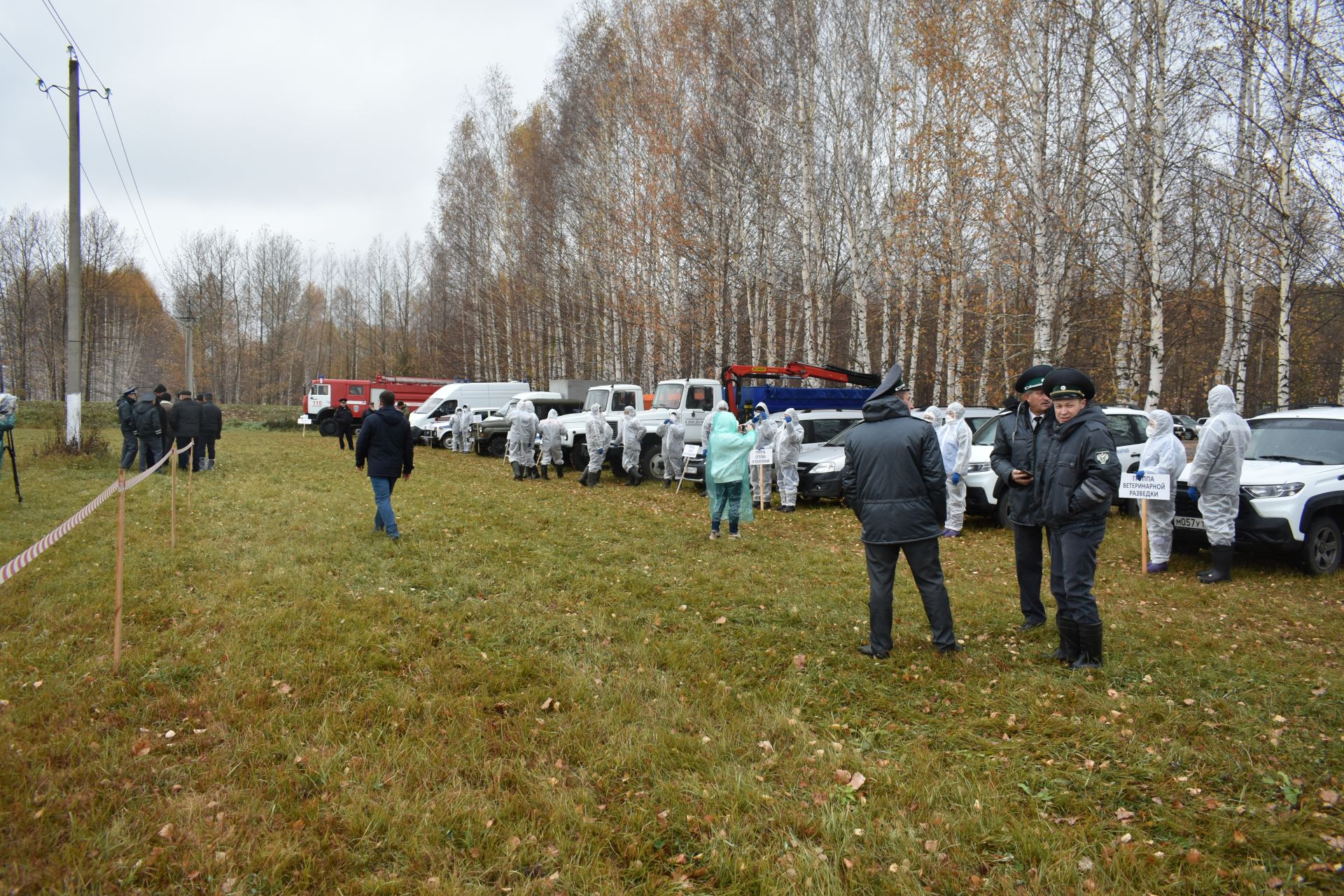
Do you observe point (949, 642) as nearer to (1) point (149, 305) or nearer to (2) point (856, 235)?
(2) point (856, 235)

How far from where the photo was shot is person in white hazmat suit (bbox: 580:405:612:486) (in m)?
16.0

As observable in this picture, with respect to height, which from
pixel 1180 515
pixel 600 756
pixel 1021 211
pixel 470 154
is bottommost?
pixel 600 756

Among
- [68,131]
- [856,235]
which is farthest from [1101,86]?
[68,131]

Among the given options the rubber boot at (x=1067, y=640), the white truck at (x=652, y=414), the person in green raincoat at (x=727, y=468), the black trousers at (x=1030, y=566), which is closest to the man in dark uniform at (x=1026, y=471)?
the black trousers at (x=1030, y=566)

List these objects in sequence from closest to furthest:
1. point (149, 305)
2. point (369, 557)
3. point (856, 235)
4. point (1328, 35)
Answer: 1. point (369, 557)
2. point (1328, 35)
3. point (856, 235)
4. point (149, 305)

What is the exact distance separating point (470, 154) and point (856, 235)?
25.5 metres

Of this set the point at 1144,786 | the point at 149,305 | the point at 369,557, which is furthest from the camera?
the point at 149,305

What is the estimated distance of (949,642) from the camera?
17.6ft

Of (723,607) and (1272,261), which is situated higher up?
(1272,261)

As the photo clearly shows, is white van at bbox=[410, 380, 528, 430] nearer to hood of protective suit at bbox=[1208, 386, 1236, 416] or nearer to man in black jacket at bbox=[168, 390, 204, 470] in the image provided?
man in black jacket at bbox=[168, 390, 204, 470]

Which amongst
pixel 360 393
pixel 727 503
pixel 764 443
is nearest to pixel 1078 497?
pixel 727 503

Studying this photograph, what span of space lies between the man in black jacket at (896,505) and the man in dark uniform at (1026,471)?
0.88 metres

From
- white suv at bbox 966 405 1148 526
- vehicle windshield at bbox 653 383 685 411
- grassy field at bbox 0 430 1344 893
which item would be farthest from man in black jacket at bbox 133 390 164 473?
white suv at bbox 966 405 1148 526

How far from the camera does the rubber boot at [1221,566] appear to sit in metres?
8.09
